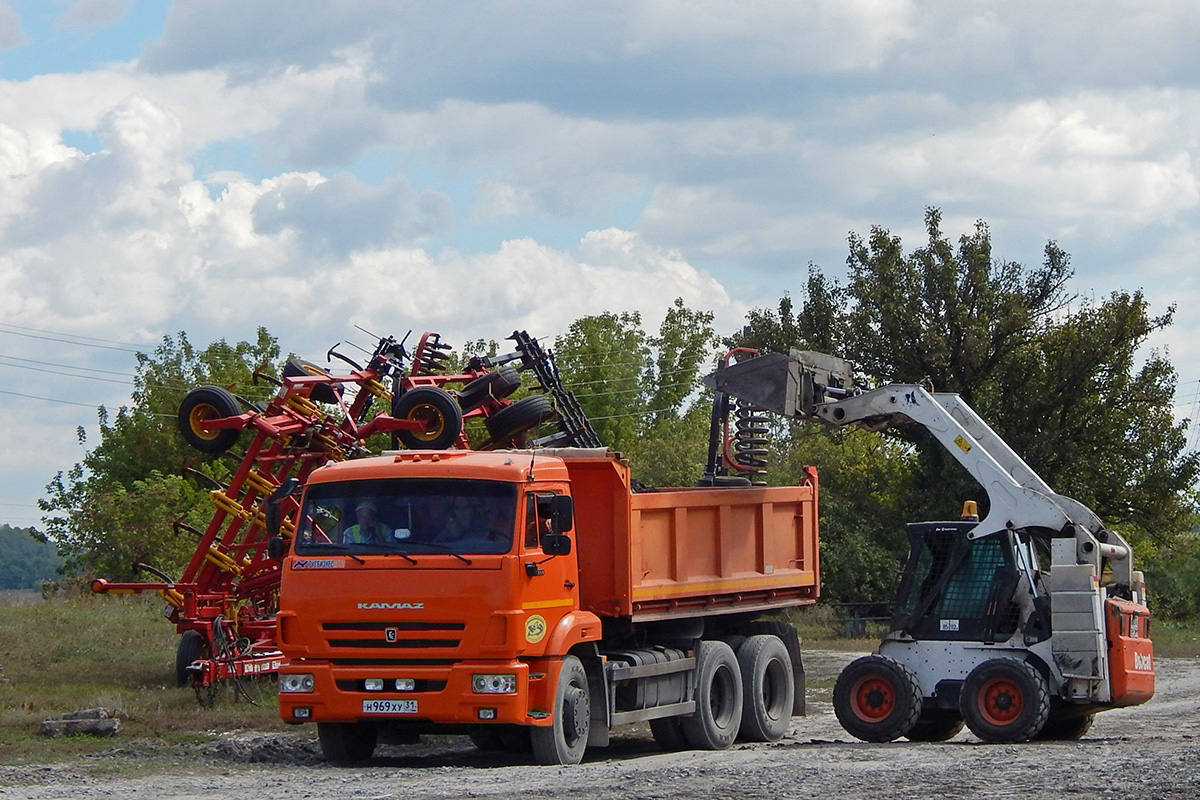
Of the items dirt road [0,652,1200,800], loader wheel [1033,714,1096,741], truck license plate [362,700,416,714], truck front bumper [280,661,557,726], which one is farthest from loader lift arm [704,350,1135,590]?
truck license plate [362,700,416,714]

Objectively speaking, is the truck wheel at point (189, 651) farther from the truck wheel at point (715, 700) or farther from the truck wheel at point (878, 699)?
the truck wheel at point (878, 699)

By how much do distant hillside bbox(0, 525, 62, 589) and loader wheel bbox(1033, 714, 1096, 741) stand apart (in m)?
132

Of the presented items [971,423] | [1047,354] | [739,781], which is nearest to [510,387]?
[971,423]

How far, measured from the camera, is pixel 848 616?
1673 inches

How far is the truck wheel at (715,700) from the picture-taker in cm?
1712

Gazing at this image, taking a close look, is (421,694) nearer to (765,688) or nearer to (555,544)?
(555,544)

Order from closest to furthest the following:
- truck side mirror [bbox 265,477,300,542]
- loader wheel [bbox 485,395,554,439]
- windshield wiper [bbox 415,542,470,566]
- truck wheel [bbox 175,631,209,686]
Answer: windshield wiper [bbox 415,542,470,566], truck side mirror [bbox 265,477,300,542], loader wheel [bbox 485,395,554,439], truck wheel [bbox 175,631,209,686]

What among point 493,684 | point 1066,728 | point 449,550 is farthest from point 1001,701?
point 449,550

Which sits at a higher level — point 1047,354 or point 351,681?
point 1047,354

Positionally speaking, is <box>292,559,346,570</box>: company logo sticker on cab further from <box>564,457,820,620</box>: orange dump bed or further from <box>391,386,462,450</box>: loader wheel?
<box>391,386,462,450</box>: loader wheel

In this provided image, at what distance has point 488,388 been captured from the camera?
19531 mm

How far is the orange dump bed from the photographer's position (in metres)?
15.7

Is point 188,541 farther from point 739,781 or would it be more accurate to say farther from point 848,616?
point 739,781

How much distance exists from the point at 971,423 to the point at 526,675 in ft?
20.0
